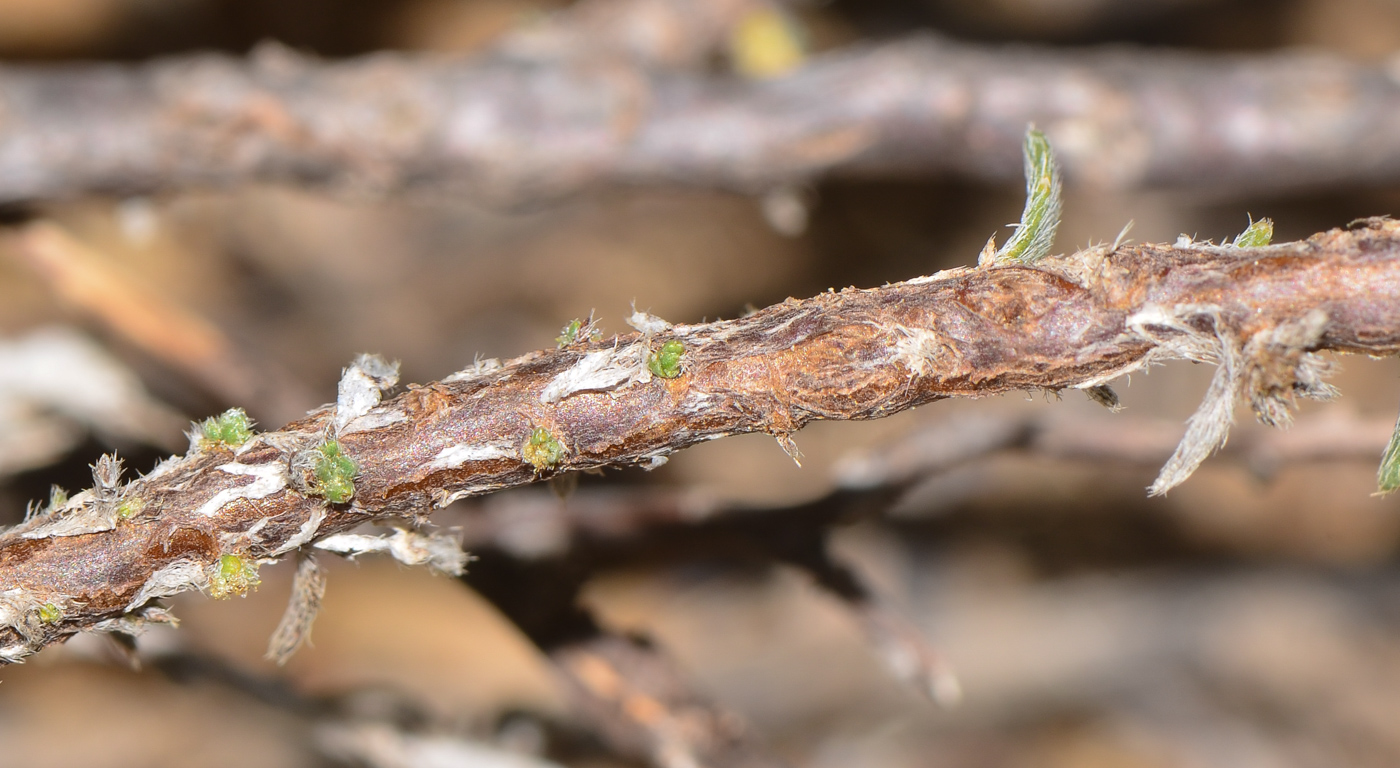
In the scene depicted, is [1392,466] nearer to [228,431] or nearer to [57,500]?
[228,431]

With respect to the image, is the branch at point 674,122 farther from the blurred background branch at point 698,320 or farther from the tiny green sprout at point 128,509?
the tiny green sprout at point 128,509

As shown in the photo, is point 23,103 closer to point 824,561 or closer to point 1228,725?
point 824,561

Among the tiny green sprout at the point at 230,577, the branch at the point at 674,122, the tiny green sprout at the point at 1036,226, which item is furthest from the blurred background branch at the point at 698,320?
the tiny green sprout at the point at 1036,226

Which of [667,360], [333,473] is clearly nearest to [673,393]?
[667,360]

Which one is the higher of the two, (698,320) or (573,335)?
(698,320)

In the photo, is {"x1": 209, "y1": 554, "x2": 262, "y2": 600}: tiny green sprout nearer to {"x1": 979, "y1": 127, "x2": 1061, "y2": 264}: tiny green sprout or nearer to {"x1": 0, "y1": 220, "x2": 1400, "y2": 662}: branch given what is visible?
{"x1": 0, "y1": 220, "x2": 1400, "y2": 662}: branch

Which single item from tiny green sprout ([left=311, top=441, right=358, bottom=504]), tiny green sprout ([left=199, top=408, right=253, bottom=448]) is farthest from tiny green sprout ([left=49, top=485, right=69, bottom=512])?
tiny green sprout ([left=311, top=441, right=358, bottom=504])
